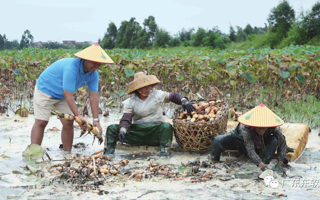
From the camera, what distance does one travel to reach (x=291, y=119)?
17.7 ft

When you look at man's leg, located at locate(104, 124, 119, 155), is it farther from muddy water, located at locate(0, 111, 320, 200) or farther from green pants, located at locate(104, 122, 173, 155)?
muddy water, located at locate(0, 111, 320, 200)

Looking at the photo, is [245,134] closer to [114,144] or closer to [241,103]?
[114,144]

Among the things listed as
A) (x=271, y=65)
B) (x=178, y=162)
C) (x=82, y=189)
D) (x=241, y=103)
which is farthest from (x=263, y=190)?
(x=271, y=65)

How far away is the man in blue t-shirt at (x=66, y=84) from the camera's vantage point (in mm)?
3447

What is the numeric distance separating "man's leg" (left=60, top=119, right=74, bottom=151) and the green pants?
1.35ft

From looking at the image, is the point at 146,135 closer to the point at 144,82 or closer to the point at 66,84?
the point at 144,82

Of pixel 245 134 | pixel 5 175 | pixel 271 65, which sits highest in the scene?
pixel 271 65

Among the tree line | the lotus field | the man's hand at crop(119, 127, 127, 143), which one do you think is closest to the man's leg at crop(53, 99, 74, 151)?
the man's hand at crop(119, 127, 127, 143)

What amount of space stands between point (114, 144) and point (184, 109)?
84 centimetres

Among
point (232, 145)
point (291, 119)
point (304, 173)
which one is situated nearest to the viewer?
point (304, 173)

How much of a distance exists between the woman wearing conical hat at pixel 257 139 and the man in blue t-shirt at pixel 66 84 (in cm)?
126

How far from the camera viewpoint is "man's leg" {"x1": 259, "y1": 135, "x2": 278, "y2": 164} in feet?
10.8

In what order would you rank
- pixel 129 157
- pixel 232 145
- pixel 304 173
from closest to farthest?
pixel 304 173
pixel 232 145
pixel 129 157
